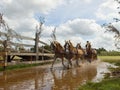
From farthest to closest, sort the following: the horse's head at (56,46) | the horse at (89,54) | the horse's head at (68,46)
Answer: the horse at (89,54) < the horse's head at (68,46) < the horse's head at (56,46)

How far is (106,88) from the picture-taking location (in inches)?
409

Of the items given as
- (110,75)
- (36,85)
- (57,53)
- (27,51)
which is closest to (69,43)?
(57,53)

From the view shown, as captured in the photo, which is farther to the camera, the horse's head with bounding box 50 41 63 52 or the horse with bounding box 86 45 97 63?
the horse with bounding box 86 45 97 63

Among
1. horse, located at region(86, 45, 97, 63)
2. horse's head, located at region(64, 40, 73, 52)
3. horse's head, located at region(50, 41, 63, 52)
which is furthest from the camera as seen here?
horse, located at region(86, 45, 97, 63)

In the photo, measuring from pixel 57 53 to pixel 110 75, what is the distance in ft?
25.8

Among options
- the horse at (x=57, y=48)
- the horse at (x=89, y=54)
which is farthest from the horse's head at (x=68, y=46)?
the horse at (x=89, y=54)

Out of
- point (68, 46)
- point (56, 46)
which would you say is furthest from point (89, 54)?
point (56, 46)

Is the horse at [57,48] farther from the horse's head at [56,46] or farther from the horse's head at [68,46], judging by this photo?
the horse's head at [68,46]

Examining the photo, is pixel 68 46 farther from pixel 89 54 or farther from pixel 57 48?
pixel 89 54

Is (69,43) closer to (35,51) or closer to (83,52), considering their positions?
(35,51)

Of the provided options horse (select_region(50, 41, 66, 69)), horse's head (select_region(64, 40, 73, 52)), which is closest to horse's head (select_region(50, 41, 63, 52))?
horse (select_region(50, 41, 66, 69))

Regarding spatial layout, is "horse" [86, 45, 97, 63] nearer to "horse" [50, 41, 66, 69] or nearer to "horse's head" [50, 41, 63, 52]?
"horse" [50, 41, 66, 69]

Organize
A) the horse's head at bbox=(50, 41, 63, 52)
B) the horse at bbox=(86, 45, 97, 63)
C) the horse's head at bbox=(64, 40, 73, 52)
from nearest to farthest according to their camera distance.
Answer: the horse's head at bbox=(50, 41, 63, 52) → the horse's head at bbox=(64, 40, 73, 52) → the horse at bbox=(86, 45, 97, 63)

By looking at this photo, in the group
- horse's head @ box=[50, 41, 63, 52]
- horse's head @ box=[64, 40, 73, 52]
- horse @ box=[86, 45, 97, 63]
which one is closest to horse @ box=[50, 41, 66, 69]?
horse's head @ box=[50, 41, 63, 52]
